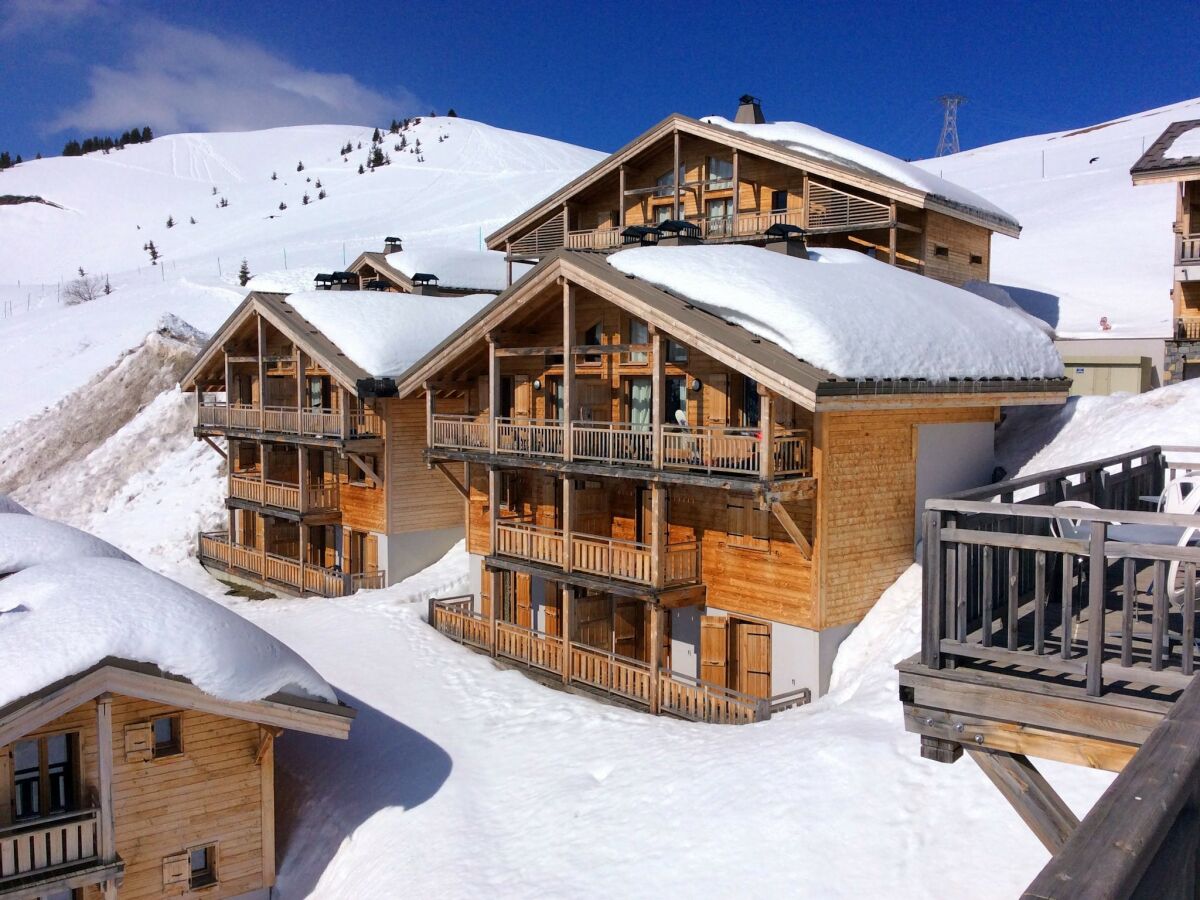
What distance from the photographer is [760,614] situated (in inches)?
833

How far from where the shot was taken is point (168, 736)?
1631 centimetres

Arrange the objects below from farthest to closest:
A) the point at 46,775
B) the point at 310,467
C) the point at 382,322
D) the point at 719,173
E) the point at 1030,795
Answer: the point at 310,467, the point at 382,322, the point at 719,173, the point at 46,775, the point at 1030,795

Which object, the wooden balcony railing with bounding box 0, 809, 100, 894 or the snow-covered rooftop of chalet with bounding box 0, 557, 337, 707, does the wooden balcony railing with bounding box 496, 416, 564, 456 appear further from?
the wooden balcony railing with bounding box 0, 809, 100, 894

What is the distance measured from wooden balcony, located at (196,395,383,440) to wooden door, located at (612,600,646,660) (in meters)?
11.4

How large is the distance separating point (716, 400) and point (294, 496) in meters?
17.7

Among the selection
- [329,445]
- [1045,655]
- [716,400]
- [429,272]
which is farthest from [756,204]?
[1045,655]

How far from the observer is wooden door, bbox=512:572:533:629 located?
27328 millimetres

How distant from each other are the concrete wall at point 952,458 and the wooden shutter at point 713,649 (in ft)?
15.3

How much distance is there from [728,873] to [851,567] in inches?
319

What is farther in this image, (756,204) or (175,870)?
(756,204)

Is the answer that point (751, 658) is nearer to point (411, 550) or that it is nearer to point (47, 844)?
point (47, 844)

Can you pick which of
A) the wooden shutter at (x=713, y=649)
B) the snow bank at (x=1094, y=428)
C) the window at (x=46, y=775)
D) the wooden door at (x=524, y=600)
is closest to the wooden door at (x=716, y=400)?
the wooden shutter at (x=713, y=649)

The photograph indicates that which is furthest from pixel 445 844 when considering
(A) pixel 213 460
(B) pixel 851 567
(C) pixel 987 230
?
(A) pixel 213 460

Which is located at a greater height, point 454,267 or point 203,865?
point 454,267
